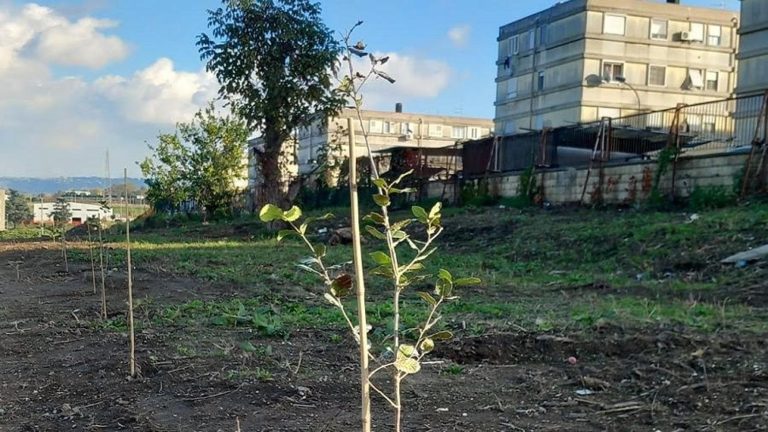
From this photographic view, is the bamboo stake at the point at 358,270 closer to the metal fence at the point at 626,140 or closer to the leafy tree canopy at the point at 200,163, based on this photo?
the metal fence at the point at 626,140

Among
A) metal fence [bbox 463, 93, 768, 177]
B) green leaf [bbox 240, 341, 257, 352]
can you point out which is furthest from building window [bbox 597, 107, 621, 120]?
green leaf [bbox 240, 341, 257, 352]

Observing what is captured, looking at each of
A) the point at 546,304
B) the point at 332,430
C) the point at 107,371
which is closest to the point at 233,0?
the point at 546,304

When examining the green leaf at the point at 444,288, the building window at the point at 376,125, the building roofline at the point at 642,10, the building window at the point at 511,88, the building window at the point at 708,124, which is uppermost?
the building roofline at the point at 642,10

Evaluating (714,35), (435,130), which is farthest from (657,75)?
(435,130)

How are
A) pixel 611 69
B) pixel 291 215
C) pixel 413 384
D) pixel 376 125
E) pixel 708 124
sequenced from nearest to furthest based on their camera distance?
pixel 291 215
pixel 413 384
pixel 708 124
pixel 611 69
pixel 376 125

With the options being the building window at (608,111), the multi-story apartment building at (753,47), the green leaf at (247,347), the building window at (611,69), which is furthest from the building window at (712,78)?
the green leaf at (247,347)

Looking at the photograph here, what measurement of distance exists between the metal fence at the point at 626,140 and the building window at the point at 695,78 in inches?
836

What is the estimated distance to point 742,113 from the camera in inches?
590

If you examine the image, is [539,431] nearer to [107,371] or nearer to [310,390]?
[310,390]

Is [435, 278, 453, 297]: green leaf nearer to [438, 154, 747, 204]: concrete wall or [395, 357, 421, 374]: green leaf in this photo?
[395, 357, 421, 374]: green leaf

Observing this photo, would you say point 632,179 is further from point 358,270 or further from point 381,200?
point 358,270

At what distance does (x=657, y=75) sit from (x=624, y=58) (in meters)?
2.35

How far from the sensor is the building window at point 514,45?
41.4 metres

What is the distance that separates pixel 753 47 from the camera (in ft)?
81.2
